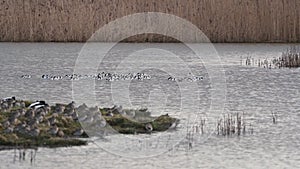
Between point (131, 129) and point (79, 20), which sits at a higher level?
point (79, 20)

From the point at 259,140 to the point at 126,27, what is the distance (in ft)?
26.6

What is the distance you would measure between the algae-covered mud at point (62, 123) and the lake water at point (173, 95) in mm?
125

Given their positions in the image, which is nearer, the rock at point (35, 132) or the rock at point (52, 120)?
the rock at point (35, 132)

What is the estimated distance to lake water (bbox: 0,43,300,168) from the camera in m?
4.22

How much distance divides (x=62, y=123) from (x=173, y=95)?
1.82 metres

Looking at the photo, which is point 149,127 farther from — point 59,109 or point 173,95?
point 173,95

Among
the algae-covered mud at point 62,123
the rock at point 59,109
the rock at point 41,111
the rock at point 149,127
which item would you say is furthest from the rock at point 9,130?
the rock at point 149,127

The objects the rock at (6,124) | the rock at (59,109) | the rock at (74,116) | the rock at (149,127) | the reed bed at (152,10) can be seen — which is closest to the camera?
the rock at (6,124)

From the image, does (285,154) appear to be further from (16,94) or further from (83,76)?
(83,76)

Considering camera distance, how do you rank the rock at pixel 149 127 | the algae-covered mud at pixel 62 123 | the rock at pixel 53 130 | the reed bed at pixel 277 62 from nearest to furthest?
1. the algae-covered mud at pixel 62 123
2. the rock at pixel 53 130
3. the rock at pixel 149 127
4. the reed bed at pixel 277 62

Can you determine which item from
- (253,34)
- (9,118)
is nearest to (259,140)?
(9,118)

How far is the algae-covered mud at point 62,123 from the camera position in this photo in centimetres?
455

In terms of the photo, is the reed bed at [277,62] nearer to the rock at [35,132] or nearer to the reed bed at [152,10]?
the reed bed at [152,10]

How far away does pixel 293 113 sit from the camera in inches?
223
